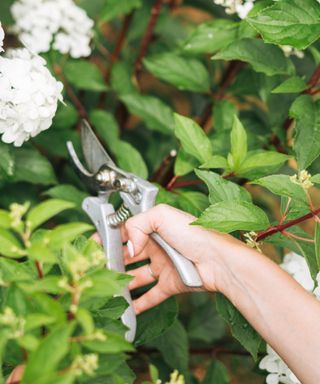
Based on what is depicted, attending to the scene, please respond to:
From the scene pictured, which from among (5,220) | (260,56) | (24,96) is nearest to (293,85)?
(260,56)

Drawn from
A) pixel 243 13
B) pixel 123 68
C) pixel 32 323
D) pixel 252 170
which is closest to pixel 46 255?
pixel 32 323

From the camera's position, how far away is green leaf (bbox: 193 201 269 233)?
1.16m

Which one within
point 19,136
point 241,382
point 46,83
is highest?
point 46,83

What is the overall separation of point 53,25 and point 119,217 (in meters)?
0.65

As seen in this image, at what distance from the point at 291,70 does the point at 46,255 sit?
91 centimetres

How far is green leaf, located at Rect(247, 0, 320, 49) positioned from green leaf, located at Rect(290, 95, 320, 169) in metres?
0.20

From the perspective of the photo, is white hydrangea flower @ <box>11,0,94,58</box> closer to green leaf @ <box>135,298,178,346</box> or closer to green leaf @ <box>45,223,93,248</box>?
green leaf @ <box>135,298,178,346</box>

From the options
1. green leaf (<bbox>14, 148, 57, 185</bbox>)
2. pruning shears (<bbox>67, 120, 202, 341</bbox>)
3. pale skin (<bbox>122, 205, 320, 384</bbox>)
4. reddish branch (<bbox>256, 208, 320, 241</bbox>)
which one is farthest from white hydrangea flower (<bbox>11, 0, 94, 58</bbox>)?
reddish branch (<bbox>256, 208, 320, 241</bbox>)

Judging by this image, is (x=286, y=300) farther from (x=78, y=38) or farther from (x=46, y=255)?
(x=78, y=38)

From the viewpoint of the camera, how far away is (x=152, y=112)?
73.9 inches

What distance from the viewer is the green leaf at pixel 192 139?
143 centimetres

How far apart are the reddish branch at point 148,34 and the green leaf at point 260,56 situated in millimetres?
476

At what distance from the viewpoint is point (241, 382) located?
238cm

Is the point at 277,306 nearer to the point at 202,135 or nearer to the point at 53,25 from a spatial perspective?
the point at 202,135
